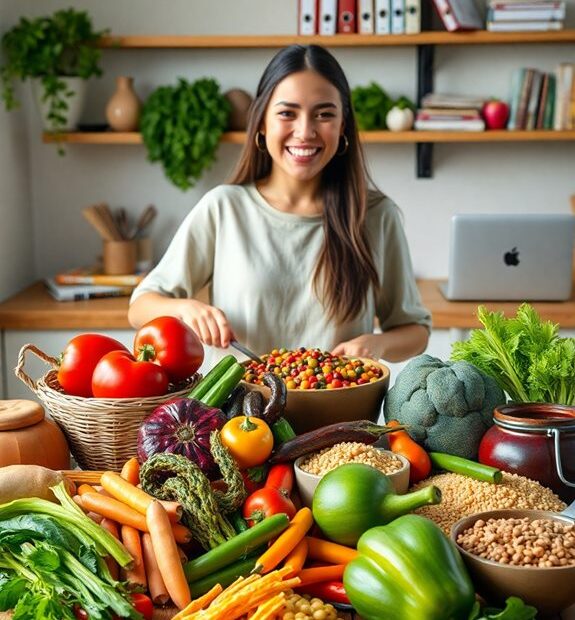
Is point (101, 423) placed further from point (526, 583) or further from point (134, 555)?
point (526, 583)

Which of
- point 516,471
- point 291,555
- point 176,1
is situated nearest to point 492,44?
point 176,1

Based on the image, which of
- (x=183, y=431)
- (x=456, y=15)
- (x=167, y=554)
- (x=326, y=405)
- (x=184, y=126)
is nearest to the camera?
(x=167, y=554)

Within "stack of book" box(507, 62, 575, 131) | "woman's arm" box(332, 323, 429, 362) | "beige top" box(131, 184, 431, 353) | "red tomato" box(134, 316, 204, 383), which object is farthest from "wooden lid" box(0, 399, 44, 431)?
"stack of book" box(507, 62, 575, 131)

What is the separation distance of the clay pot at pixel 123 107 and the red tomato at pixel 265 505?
2792mm

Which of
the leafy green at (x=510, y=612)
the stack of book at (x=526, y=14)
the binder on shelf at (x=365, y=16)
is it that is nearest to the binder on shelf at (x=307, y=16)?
the binder on shelf at (x=365, y=16)

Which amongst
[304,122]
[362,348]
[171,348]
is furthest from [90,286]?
[171,348]

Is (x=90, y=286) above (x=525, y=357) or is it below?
below

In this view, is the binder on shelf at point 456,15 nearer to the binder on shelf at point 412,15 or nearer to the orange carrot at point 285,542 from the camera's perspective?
the binder on shelf at point 412,15

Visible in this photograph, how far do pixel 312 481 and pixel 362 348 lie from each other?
71 cm

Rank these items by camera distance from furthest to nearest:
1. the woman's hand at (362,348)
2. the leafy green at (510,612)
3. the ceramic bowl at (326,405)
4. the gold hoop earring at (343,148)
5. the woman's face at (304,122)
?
the gold hoop earring at (343,148) < the woman's face at (304,122) < the woman's hand at (362,348) < the ceramic bowl at (326,405) < the leafy green at (510,612)

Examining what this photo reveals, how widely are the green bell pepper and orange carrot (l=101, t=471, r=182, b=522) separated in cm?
24

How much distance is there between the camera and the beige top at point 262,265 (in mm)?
2314

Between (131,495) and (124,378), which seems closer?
(131,495)

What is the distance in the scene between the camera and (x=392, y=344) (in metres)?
2.23
